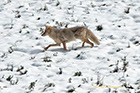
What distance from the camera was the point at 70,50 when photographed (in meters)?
8.12

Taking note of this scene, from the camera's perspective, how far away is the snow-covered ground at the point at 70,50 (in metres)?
5.84

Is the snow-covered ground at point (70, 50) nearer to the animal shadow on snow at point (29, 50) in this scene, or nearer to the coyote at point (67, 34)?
the animal shadow on snow at point (29, 50)

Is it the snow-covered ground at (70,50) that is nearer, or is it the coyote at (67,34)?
the snow-covered ground at (70,50)

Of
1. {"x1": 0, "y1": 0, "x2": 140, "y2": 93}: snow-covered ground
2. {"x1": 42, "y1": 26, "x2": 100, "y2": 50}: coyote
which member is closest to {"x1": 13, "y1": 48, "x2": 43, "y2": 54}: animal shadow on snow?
{"x1": 0, "y1": 0, "x2": 140, "y2": 93}: snow-covered ground

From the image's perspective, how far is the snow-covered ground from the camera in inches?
230

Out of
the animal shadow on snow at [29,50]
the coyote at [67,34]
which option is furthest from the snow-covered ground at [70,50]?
the coyote at [67,34]

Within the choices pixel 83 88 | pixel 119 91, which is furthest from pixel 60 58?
pixel 119 91

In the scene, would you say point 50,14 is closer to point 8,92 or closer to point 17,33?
point 17,33

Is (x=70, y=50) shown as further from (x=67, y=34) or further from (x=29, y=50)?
(x=29, y=50)

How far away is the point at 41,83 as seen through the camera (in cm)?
596

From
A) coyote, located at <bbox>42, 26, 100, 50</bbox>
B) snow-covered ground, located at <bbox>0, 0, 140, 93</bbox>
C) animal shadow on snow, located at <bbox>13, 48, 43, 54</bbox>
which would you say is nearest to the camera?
snow-covered ground, located at <bbox>0, 0, 140, 93</bbox>

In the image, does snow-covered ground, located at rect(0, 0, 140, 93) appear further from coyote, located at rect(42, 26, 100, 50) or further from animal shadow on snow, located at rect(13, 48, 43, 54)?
coyote, located at rect(42, 26, 100, 50)

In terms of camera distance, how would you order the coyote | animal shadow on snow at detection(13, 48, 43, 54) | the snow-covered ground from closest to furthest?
the snow-covered ground, animal shadow on snow at detection(13, 48, 43, 54), the coyote

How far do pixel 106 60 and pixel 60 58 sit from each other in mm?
1377
